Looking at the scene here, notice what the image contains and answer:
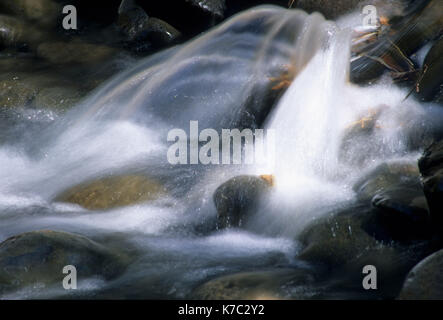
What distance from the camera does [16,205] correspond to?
661cm

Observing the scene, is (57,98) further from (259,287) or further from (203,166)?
(259,287)

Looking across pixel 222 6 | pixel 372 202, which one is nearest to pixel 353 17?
pixel 222 6

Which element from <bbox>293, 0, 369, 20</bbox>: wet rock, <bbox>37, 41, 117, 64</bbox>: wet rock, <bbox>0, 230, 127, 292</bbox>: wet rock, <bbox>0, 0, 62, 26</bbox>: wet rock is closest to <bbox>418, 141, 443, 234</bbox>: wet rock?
<bbox>0, 230, 127, 292</bbox>: wet rock

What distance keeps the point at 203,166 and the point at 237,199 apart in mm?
1277

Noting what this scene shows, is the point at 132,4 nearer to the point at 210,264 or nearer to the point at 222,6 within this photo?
the point at 222,6

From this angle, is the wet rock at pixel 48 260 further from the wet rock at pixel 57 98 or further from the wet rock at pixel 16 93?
the wet rock at pixel 16 93

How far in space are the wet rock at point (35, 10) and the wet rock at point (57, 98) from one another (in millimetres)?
3133

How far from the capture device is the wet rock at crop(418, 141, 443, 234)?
4.49 metres

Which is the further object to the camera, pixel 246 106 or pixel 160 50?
pixel 160 50

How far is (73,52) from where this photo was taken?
35.5 ft

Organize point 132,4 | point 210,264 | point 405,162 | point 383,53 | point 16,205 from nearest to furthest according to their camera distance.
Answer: point 210,264 → point 405,162 → point 16,205 → point 383,53 → point 132,4

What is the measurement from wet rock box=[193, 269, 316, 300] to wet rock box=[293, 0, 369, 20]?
534cm

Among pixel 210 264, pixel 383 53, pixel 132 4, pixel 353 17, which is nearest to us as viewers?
pixel 210 264

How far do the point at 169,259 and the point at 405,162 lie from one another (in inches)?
102
